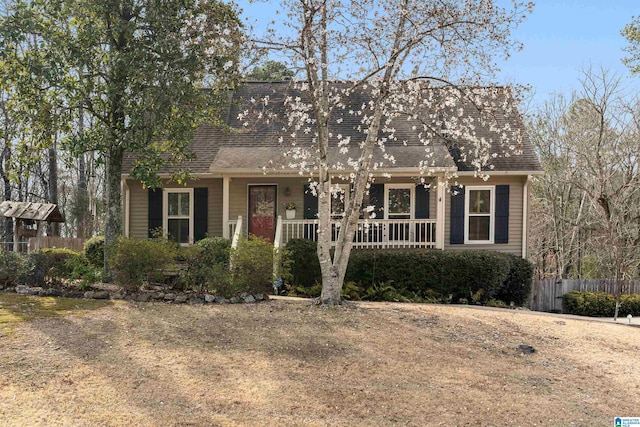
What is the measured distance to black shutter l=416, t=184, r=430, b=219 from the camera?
14.4m

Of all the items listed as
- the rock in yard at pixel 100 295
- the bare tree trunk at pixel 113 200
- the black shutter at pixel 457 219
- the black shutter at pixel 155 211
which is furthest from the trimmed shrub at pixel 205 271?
the black shutter at pixel 457 219

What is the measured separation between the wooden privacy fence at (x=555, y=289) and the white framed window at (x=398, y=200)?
14.7 ft

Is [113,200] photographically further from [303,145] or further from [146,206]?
[303,145]

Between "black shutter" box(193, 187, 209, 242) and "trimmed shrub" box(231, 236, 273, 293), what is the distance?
5.09m

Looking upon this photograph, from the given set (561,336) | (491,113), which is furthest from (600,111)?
(561,336)

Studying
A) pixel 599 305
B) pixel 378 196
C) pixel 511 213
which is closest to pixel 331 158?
pixel 378 196

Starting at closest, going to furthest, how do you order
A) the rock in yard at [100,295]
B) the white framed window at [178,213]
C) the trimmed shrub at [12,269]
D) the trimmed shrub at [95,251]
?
the rock in yard at [100,295] < the trimmed shrub at [12,269] < the trimmed shrub at [95,251] < the white framed window at [178,213]

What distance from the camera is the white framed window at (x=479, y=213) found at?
14672 millimetres

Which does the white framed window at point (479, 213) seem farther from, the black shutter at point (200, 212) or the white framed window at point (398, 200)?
the black shutter at point (200, 212)

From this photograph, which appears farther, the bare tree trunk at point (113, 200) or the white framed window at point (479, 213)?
the white framed window at point (479, 213)

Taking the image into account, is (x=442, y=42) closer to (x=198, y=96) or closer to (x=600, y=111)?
(x=198, y=96)

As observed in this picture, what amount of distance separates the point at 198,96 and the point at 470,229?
8139mm

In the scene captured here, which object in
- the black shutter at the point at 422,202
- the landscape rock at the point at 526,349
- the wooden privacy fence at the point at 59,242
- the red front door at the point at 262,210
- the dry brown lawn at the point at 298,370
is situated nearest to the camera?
the dry brown lawn at the point at 298,370

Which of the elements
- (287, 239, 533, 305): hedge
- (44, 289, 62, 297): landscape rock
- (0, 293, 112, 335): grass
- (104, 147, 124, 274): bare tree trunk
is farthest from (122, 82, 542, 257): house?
(0, 293, 112, 335): grass
